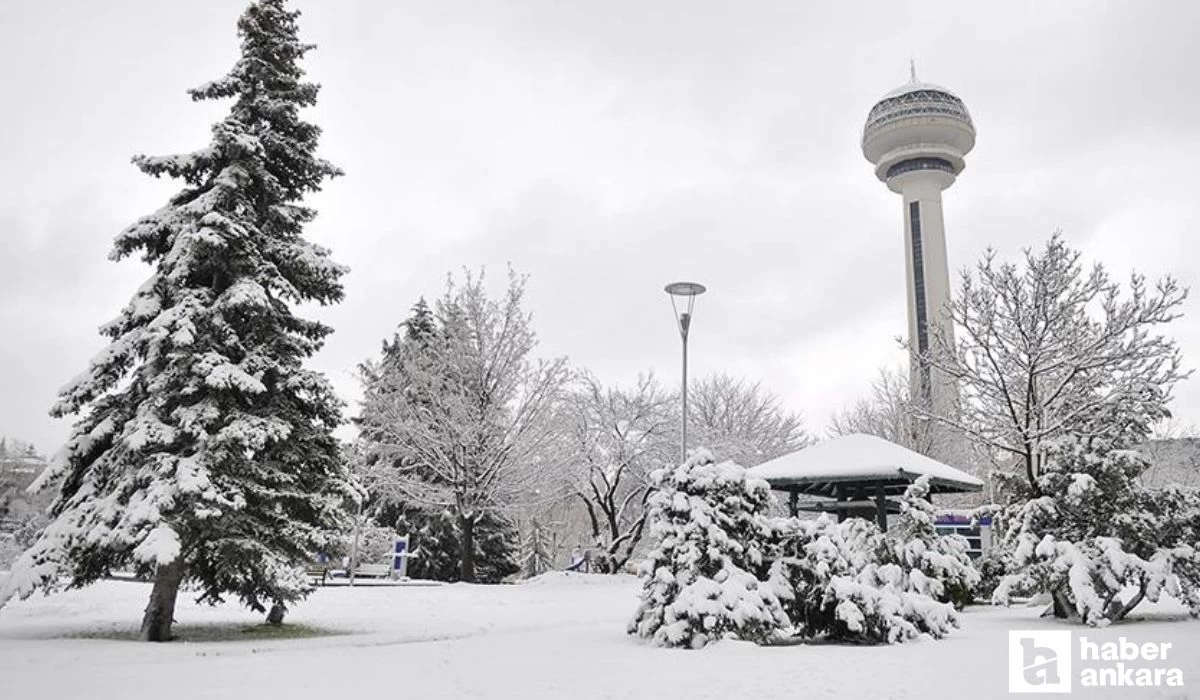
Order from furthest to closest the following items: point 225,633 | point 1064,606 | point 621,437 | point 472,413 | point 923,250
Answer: point 923,250 < point 621,437 < point 472,413 < point 1064,606 < point 225,633

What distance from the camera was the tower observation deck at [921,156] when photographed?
3447 inches

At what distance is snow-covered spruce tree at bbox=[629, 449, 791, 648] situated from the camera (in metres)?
10.6

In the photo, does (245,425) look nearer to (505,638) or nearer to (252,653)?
(252,653)

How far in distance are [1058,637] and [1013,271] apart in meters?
9.98

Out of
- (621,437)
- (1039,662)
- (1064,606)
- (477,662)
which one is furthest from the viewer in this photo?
(621,437)

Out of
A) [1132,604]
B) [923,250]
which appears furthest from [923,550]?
[923,250]

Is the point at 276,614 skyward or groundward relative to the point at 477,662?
skyward

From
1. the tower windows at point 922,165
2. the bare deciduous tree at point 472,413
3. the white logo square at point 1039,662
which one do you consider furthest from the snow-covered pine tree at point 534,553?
the tower windows at point 922,165

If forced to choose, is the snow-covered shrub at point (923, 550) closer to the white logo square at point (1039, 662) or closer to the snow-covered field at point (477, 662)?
the snow-covered field at point (477, 662)

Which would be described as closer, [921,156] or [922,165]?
[921,156]

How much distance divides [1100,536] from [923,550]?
9.62 feet

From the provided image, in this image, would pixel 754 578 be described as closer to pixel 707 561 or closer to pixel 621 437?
pixel 707 561

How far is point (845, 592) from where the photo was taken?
11.2 metres

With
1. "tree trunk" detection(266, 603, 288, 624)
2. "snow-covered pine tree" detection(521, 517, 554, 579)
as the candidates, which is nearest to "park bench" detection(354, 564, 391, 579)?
"snow-covered pine tree" detection(521, 517, 554, 579)
